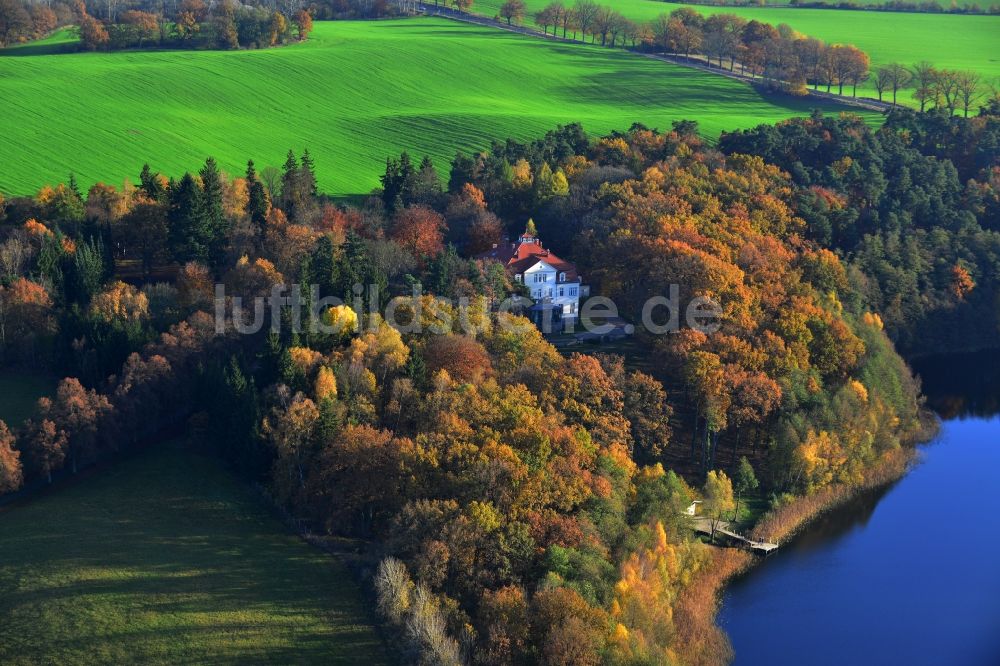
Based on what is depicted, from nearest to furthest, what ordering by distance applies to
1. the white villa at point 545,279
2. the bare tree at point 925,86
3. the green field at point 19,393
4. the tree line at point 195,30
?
the green field at point 19,393
the white villa at point 545,279
the bare tree at point 925,86
the tree line at point 195,30

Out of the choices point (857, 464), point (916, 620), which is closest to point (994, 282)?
point (857, 464)

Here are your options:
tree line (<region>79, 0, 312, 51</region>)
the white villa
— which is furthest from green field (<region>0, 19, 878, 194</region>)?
the white villa

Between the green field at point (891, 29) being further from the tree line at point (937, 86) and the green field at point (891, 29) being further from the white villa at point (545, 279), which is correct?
the white villa at point (545, 279)

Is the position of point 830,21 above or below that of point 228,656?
above

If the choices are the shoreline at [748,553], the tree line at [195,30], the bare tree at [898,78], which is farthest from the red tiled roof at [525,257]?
the bare tree at [898,78]

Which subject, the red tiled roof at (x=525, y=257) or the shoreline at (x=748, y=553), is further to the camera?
the red tiled roof at (x=525, y=257)

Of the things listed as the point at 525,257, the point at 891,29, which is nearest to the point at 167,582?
the point at 525,257

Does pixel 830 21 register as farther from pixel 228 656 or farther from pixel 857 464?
pixel 228 656
